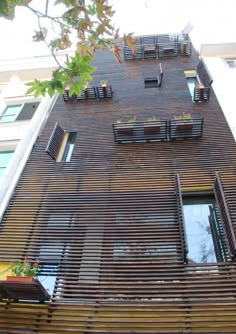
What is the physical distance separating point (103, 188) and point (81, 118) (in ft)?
9.99

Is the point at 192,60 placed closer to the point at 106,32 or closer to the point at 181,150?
the point at 181,150

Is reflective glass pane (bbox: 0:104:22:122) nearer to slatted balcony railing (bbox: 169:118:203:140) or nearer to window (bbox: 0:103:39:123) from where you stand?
window (bbox: 0:103:39:123)

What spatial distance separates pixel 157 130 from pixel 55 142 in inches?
102

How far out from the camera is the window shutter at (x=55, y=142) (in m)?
7.18

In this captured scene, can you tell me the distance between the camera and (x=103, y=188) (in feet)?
20.5

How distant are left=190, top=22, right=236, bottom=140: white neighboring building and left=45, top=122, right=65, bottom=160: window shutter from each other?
15.3 feet

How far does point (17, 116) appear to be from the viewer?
9398mm

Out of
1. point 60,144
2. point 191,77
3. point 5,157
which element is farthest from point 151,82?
point 5,157

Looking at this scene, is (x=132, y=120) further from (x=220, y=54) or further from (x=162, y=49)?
(x=220, y=54)

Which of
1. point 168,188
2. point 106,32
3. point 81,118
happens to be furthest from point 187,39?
point 106,32

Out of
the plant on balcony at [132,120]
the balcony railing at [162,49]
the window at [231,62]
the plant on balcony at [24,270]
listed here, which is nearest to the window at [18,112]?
the plant on balcony at [132,120]

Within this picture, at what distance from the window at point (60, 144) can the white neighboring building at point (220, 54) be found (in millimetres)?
4460

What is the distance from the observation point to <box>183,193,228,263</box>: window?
16.3 ft

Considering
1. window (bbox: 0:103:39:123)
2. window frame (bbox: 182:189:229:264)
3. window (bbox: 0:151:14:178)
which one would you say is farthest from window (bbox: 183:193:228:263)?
window (bbox: 0:103:39:123)
